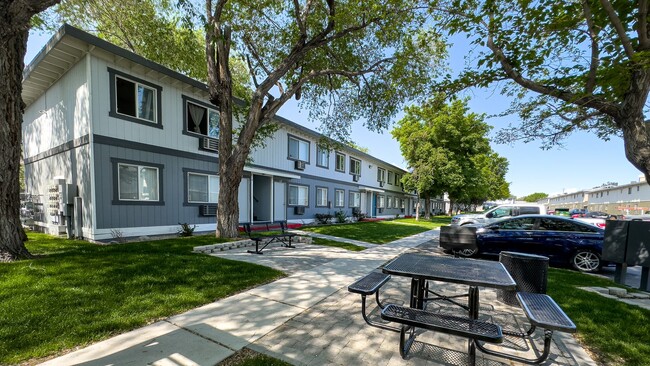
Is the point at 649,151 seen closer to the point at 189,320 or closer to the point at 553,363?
the point at 553,363

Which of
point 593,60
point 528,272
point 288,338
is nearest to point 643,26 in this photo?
point 593,60

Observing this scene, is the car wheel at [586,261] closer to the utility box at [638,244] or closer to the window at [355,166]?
the utility box at [638,244]

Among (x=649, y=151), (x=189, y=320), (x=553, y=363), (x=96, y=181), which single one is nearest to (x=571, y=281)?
(x=649, y=151)

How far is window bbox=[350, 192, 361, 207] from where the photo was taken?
2291 cm

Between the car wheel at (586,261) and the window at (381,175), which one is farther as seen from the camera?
the window at (381,175)

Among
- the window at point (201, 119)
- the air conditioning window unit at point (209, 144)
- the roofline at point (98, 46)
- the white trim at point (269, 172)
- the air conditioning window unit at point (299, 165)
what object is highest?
the roofline at point (98, 46)

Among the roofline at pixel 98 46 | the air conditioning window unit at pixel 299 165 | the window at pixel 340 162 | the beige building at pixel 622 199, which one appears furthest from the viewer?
the beige building at pixel 622 199

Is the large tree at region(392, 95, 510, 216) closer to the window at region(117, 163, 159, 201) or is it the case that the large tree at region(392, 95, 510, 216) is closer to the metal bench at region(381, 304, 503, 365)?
the window at region(117, 163, 159, 201)

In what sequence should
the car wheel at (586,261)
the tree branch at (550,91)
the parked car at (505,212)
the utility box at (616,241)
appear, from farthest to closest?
the parked car at (505,212) → the car wheel at (586,261) → the utility box at (616,241) → the tree branch at (550,91)

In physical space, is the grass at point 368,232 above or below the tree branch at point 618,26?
below

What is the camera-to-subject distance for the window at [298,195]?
1652 cm

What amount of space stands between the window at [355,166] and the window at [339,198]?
237 cm

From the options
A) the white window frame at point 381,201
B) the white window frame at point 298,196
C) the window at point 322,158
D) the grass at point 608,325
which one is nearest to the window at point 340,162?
the window at point 322,158

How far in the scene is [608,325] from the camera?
370 cm
